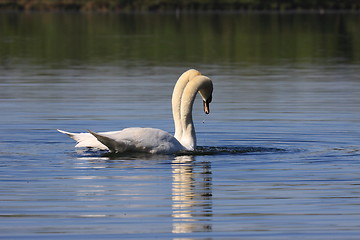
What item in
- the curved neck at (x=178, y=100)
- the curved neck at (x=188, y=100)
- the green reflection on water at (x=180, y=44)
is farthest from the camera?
the green reflection on water at (x=180, y=44)

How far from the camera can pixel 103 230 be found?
36.3 feet

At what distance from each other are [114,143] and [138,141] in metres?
0.37

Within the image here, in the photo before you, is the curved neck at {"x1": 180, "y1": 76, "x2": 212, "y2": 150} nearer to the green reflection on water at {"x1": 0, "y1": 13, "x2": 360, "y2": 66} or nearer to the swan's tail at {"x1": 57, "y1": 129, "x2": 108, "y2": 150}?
the swan's tail at {"x1": 57, "y1": 129, "x2": 108, "y2": 150}

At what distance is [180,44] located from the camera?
60.2 metres

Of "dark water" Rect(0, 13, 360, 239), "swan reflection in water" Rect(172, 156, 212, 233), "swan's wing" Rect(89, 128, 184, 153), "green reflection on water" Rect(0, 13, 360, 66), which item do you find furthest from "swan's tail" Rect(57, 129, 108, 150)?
"green reflection on water" Rect(0, 13, 360, 66)

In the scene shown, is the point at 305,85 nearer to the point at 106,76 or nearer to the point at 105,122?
the point at 106,76

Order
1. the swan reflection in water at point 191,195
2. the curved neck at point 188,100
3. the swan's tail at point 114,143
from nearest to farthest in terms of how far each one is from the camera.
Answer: the swan reflection in water at point 191,195, the swan's tail at point 114,143, the curved neck at point 188,100

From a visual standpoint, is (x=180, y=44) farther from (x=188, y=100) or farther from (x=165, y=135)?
(x=165, y=135)

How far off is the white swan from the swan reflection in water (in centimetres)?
36

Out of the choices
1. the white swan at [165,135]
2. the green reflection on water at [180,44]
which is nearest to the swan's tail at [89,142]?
the white swan at [165,135]

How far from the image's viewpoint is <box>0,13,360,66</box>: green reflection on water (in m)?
45.2

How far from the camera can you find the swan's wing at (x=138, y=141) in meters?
16.1

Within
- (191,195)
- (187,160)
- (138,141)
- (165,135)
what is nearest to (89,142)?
(138,141)

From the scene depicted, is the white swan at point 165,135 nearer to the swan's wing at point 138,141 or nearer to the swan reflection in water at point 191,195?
the swan's wing at point 138,141
